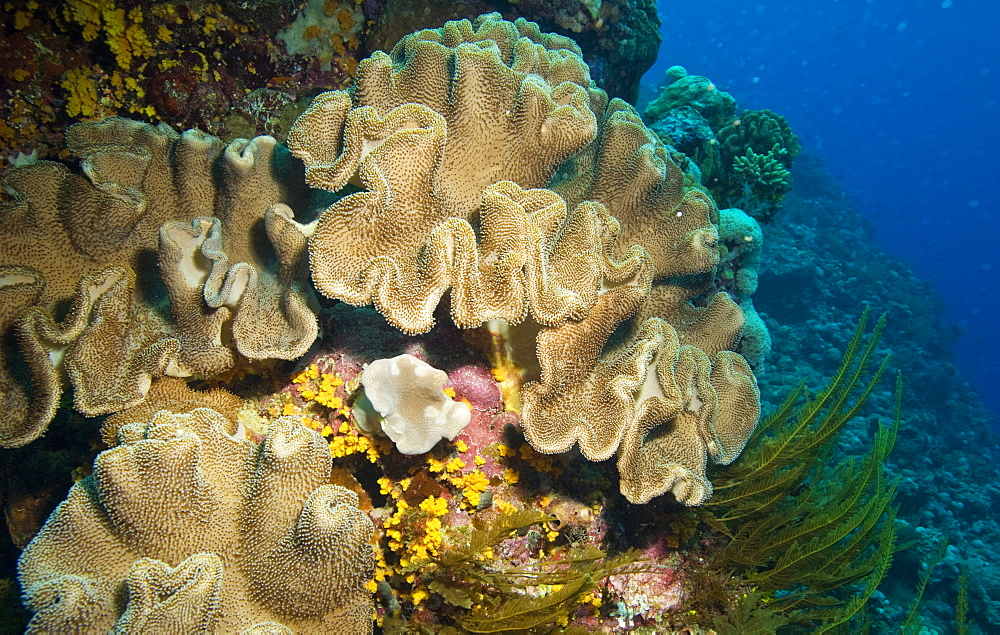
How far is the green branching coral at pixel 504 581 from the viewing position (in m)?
2.41

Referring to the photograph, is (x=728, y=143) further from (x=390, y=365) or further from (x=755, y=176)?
(x=390, y=365)

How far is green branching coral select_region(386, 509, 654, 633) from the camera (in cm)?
241

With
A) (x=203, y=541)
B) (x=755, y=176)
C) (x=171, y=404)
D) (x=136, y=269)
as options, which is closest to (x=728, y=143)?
(x=755, y=176)

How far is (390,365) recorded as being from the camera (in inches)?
91.5

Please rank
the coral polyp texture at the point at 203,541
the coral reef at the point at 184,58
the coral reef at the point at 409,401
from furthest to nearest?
the coral reef at the point at 184,58 < the coral reef at the point at 409,401 < the coral polyp texture at the point at 203,541

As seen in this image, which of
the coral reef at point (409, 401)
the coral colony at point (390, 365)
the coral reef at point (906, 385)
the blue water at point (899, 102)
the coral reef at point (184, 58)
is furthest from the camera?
the blue water at point (899, 102)

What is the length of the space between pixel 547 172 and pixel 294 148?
1362 millimetres

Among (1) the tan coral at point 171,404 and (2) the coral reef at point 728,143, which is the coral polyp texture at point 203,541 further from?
(2) the coral reef at point 728,143

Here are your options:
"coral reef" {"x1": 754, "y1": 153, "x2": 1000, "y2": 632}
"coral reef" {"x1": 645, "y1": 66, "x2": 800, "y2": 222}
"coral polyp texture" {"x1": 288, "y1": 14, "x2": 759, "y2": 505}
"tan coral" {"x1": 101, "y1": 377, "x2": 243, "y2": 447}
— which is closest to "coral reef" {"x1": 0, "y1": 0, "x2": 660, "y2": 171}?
"coral polyp texture" {"x1": 288, "y1": 14, "x2": 759, "y2": 505}

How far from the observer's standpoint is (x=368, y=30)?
451 centimetres

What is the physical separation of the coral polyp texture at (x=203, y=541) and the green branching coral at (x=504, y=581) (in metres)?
0.42

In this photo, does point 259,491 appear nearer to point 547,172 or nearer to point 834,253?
point 547,172

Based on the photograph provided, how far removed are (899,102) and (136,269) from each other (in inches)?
5084

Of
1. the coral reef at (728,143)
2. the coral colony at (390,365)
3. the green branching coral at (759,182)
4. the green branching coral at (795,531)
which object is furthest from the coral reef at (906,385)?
the coral colony at (390,365)
